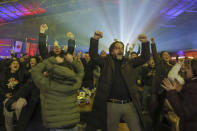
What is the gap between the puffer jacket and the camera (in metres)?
1.44

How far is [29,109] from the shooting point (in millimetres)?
1717

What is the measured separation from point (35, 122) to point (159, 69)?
2.61 m

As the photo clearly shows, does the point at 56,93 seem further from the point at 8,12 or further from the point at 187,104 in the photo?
the point at 8,12

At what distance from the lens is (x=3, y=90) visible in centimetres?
262

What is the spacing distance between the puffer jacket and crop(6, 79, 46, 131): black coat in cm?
34

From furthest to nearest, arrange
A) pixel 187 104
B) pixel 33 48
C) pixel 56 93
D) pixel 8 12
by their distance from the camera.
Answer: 1. pixel 33 48
2. pixel 8 12
3. pixel 56 93
4. pixel 187 104

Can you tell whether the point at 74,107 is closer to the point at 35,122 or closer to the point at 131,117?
the point at 35,122

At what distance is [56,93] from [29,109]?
1.92ft

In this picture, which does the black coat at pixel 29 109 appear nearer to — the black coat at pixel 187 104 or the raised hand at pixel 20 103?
the raised hand at pixel 20 103

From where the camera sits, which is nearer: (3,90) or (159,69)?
(3,90)

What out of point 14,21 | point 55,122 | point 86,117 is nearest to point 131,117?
point 55,122

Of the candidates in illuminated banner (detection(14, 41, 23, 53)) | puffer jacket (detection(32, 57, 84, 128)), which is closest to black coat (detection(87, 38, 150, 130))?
puffer jacket (detection(32, 57, 84, 128))

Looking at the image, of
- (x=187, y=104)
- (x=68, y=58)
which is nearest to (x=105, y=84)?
(x=68, y=58)

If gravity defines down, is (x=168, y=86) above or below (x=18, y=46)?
below
